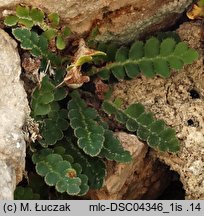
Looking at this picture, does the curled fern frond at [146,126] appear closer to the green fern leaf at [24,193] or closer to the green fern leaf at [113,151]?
the green fern leaf at [113,151]

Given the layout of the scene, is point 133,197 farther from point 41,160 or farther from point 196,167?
point 41,160

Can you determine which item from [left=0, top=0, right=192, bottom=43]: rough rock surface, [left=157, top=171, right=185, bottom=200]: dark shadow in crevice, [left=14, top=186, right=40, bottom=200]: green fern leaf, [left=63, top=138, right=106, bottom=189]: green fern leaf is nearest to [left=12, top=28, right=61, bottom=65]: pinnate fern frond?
[left=0, top=0, right=192, bottom=43]: rough rock surface

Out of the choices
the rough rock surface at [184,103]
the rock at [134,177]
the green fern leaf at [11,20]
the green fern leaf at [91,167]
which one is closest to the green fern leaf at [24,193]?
the green fern leaf at [91,167]

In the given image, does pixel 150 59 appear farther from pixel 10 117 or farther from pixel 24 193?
pixel 24 193

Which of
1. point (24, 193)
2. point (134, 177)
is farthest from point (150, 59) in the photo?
point (24, 193)

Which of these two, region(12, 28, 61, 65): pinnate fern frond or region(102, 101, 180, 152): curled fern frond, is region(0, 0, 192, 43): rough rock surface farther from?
region(102, 101, 180, 152): curled fern frond
